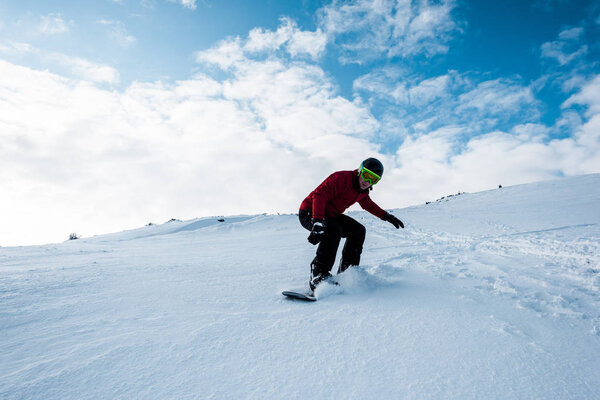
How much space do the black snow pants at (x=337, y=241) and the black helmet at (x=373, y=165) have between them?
2.08 feet

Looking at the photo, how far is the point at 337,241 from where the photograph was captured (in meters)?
3.11

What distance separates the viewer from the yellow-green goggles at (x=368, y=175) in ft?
10.9

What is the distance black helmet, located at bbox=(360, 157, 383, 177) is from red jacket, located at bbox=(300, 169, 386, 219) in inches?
7.4

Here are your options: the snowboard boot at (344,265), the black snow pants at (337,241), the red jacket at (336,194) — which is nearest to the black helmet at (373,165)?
the red jacket at (336,194)

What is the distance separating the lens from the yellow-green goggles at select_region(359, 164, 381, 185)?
3.33 m

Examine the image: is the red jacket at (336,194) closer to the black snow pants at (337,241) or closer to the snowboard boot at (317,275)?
the black snow pants at (337,241)

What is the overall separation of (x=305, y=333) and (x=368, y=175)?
6.61ft

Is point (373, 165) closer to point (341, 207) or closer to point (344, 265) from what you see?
point (341, 207)

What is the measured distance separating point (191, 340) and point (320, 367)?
2.57ft

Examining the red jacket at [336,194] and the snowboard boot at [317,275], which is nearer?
the snowboard boot at [317,275]

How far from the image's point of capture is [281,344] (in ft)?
5.57

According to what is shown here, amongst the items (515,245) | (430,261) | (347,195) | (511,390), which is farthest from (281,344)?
(515,245)

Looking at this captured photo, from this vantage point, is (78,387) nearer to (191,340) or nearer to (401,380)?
(191,340)

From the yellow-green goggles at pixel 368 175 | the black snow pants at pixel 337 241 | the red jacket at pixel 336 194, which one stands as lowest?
the black snow pants at pixel 337 241
